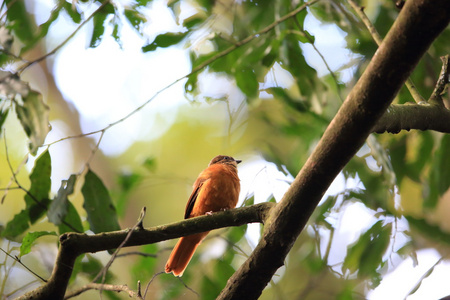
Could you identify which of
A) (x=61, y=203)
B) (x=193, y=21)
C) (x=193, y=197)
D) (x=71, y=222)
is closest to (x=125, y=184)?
(x=193, y=197)

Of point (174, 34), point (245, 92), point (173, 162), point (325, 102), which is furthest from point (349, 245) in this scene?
point (173, 162)

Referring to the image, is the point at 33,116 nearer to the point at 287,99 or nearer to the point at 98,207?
the point at 98,207

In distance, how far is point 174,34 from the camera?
312cm

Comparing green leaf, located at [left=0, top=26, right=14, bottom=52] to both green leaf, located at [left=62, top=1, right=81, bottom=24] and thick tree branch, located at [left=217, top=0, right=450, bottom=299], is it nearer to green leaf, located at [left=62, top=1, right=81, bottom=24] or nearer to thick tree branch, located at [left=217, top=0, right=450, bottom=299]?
green leaf, located at [left=62, top=1, right=81, bottom=24]

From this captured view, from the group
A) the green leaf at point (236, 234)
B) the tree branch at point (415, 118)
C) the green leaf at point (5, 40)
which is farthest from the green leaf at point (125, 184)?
the tree branch at point (415, 118)

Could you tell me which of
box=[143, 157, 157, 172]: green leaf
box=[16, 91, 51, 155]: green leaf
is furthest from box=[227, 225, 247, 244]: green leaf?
box=[16, 91, 51, 155]: green leaf

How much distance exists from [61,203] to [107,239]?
2.80ft

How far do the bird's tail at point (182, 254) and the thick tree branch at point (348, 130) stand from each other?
4.17 ft

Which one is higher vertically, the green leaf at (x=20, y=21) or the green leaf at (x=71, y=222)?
the green leaf at (x=20, y=21)

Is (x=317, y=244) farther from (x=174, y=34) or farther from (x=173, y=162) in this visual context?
(x=173, y=162)

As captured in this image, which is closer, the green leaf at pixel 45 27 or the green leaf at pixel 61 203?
the green leaf at pixel 61 203

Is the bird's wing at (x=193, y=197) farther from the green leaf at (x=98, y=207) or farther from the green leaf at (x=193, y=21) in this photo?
the green leaf at (x=193, y=21)

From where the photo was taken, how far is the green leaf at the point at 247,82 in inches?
125

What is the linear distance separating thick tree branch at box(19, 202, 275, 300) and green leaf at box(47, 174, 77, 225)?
64 centimetres
